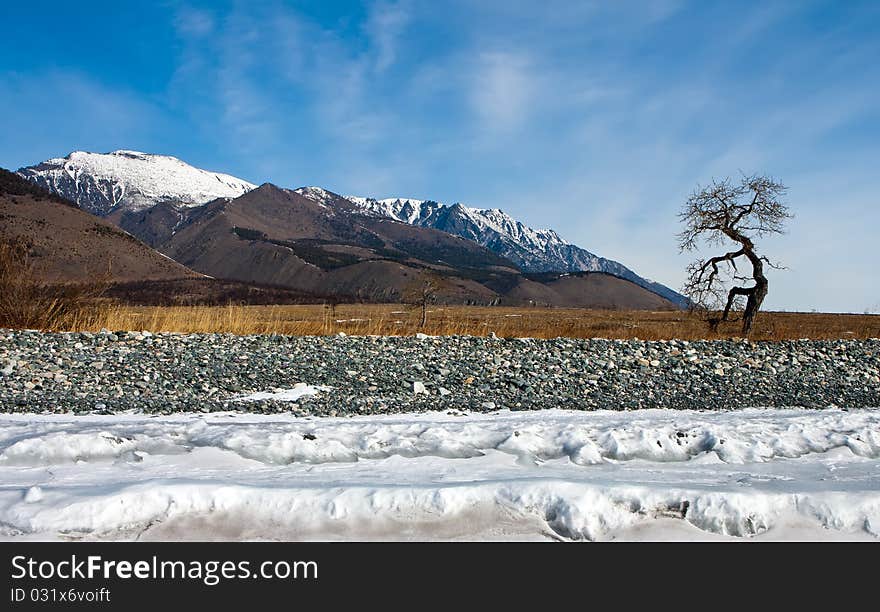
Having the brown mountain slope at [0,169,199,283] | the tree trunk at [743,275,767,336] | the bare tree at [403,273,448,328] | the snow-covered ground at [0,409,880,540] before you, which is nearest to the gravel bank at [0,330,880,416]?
the snow-covered ground at [0,409,880,540]

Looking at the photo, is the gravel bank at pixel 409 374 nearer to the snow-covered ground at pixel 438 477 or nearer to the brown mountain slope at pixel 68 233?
the snow-covered ground at pixel 438 477

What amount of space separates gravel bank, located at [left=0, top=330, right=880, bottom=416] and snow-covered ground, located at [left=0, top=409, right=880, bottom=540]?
42.7 inches

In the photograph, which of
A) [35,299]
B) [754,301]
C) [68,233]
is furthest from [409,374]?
[68,233]

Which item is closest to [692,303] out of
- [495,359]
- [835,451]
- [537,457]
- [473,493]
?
[495,359]

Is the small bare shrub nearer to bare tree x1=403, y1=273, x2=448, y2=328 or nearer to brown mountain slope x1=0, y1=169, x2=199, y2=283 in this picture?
bare tree x1=403, y1=273, x2=448, y2=328

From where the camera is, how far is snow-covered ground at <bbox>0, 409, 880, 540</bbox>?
4.57 meters

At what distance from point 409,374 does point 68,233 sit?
143m

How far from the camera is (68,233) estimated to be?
12788 cm

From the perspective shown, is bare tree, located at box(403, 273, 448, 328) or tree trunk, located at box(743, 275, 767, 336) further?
bare tree, located at box(403, 273, 448, 328)

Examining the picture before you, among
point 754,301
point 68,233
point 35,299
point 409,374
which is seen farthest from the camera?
point 68,233

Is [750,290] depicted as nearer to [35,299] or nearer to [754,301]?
[754,301]

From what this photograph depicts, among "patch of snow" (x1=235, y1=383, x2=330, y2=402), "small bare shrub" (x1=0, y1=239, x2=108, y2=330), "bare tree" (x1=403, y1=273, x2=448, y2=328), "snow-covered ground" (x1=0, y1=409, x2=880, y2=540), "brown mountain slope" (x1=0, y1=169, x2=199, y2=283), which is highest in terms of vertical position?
"brown mountain slope" (x1=0, y1=169, x2=199, y2=283)

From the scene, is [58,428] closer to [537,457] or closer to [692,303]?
[537,457]

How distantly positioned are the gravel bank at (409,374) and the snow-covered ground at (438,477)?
3.56 ft
